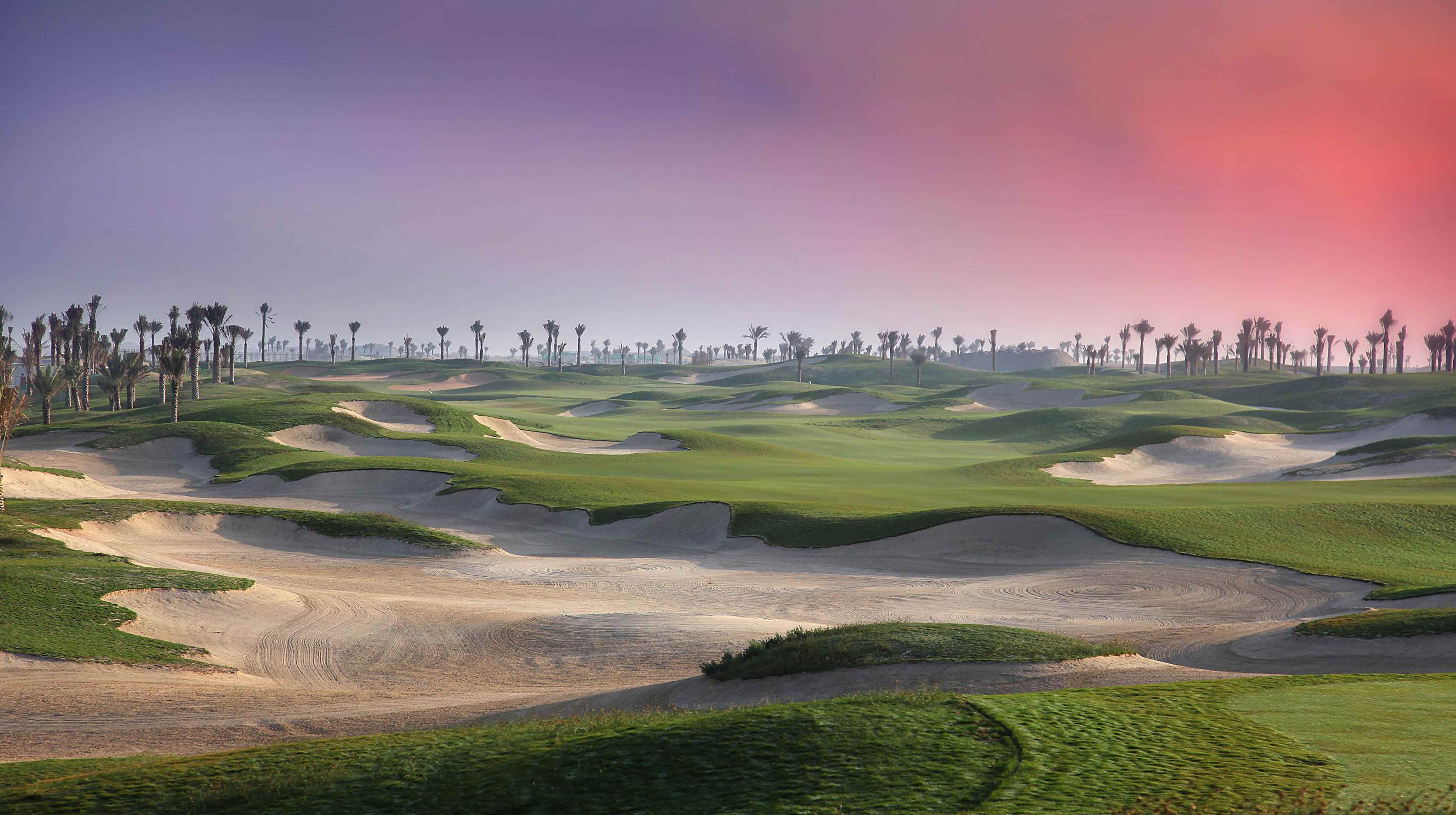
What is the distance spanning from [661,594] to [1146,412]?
78426 mm

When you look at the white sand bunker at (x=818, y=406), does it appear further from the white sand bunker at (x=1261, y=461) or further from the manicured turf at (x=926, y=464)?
the white sand bunker at (x=1261, y=461)

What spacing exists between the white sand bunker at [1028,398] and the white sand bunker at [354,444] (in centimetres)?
7223

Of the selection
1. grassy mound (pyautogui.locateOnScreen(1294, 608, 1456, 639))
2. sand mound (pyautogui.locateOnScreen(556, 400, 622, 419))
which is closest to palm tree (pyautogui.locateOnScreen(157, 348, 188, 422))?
sand mound (pyautogui.locateOnScreen(556, 400, 622, 419))

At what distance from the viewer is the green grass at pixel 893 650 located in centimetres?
1531

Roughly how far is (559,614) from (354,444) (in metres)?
44.7

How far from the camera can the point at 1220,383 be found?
13075cm

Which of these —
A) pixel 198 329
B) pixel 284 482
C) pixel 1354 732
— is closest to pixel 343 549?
pixel 284 482

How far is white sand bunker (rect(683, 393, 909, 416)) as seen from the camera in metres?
120

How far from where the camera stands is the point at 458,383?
172875 mm

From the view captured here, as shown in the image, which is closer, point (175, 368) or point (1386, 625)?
point (1386, 625)

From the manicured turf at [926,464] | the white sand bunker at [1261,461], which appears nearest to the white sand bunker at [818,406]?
the manicured turf at [926,464]

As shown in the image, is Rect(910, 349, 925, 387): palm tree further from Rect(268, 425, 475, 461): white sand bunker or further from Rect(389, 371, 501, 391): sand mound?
Rect(268, 425, 475, 461): white sand bunker

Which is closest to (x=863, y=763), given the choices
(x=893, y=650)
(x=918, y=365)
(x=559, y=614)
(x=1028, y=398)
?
(x=893, y=650)

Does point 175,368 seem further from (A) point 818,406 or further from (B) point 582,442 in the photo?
(A) point 818,406
